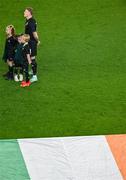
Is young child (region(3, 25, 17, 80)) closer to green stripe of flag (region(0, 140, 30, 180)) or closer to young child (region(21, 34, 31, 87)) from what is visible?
young child (region(21, 34, 31, 87))

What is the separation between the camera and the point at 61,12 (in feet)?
40.9

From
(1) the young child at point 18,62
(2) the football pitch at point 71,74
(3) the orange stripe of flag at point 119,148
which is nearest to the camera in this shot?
(3) the orange stripe of flag at point 119,148

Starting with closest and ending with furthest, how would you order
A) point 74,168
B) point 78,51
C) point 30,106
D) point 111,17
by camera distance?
point 74,168 → point 30,106 → point 78,51 → point 111,17

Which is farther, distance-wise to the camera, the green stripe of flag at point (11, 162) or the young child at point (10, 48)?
the young child at point (10, 48)

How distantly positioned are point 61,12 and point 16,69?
133 inches

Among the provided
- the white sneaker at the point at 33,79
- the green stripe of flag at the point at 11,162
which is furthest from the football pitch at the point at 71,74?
the green stripe of flag at the point at 11,162

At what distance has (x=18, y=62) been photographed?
930 cm

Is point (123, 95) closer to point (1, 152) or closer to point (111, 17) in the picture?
point (1, 152)

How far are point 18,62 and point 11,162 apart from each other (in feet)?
8.59

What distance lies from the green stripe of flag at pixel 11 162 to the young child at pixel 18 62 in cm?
208

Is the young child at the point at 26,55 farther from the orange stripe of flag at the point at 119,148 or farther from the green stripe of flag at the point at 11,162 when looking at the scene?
the orange stripe of flag at the point at 119,148

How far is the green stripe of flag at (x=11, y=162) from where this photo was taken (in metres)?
6.92

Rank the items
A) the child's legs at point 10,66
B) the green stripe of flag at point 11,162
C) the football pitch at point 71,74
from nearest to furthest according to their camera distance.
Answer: the green stripe of flag at point 11,162 < the football pitch at point 71,74 < the child's legs at point 10,66

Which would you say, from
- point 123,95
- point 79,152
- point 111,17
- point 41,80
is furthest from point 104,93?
point 111,17
